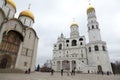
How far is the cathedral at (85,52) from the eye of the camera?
3284 centimetres

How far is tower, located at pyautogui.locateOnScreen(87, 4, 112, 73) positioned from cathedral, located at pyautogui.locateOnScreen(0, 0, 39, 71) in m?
21.8

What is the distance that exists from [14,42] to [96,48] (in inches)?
1107

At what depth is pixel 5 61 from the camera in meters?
17.8

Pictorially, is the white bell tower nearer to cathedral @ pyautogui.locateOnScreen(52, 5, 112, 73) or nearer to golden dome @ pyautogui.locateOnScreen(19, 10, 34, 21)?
cathedral @ pyautogui.locateOnScreen(52, 5, 112, 73)

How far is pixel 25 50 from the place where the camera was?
830 inches

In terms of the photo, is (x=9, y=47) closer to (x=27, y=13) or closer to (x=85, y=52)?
(x=27, y=13)

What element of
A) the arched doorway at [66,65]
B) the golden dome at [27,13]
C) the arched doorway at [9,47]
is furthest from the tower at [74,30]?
the arched doorway at [9,47]

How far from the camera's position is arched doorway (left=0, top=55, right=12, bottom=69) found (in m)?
17.2

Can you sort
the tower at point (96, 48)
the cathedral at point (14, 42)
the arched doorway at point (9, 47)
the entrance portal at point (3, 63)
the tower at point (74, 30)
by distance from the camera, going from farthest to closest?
the tower at point (74, 30), the tower at point (96, 48), the cathedral at point (14, 42), the arched doorway at point (9, 47), the entrance portal at point (3, 63)

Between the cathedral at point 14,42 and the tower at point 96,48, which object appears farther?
the tower at point 96,48

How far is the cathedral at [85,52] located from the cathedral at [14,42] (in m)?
18.2

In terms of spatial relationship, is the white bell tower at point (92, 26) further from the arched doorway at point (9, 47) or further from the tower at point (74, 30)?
the arched doorway at point (9, 47)

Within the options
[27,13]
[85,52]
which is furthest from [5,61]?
[85,52]

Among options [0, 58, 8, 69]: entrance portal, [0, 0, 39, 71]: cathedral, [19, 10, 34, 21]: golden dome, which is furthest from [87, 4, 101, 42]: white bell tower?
[0, 58, 8, 69]: entrance portal
